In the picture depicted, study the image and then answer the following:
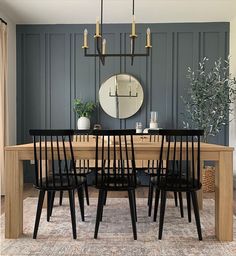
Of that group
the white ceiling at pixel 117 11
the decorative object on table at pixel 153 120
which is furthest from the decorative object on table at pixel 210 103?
the white ceiling at pixel 117 11

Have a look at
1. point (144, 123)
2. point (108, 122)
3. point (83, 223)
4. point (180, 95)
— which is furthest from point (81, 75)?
point (83, 223)

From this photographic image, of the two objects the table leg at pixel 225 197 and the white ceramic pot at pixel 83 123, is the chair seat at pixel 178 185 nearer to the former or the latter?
the table leg at pixel 225 197

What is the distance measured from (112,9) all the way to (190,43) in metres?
1.43

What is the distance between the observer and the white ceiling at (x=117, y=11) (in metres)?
4.12

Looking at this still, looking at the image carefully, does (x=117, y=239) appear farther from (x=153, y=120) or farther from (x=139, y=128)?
(x=153, y=120)

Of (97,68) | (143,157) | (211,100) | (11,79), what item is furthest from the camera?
(97,68)

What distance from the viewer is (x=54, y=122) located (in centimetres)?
504

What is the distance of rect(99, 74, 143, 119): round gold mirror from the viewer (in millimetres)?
4926

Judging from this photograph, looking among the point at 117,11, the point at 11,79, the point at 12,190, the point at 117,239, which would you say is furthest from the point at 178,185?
the point at 11,79

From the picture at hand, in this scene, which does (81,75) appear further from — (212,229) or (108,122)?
(212,229)

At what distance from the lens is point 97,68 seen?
5.00 meters

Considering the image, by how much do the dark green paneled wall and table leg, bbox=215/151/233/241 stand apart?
98.3 inches

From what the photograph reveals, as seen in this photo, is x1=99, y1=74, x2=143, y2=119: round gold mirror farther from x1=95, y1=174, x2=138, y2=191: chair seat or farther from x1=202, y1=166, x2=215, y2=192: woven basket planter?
x1=95, y1=174, x2=138, y2=191: chair seat

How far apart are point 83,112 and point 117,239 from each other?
2683 mm
